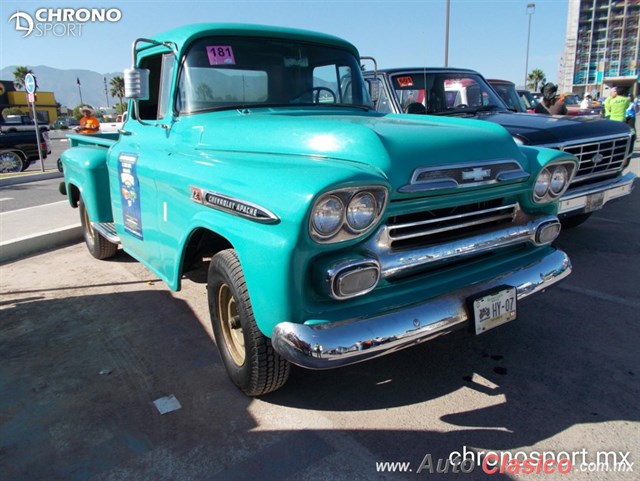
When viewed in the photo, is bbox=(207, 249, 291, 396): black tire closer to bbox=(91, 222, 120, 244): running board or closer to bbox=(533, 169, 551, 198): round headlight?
bbox=(533, 169, 551, 198): round headlight

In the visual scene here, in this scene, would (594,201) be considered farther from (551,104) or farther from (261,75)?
(551,104)

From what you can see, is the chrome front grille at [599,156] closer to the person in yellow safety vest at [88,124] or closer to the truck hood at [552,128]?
the truck hood at [552,128]

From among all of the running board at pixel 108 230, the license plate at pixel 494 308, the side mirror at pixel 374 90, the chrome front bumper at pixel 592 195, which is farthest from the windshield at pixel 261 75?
the chrome front bumper at pixel 592 195

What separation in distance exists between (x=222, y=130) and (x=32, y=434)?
1896mm

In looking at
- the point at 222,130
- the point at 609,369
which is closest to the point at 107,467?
the point at 222,130

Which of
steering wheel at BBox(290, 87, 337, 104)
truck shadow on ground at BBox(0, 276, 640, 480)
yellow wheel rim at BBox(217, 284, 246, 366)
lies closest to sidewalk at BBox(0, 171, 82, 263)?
truck shadow on ground at BBox(0, 276, 640, 480)

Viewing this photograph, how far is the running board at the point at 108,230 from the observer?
4354mm

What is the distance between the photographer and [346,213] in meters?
2.08

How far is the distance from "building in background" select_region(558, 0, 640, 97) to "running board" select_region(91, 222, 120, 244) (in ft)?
306

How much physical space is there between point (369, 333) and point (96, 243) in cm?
393

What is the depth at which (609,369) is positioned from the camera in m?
2.83

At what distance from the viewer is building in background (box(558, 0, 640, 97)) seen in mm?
83500

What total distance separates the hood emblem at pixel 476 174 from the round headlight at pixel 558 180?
0.64 meters

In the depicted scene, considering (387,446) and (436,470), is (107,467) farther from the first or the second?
(436,470)
